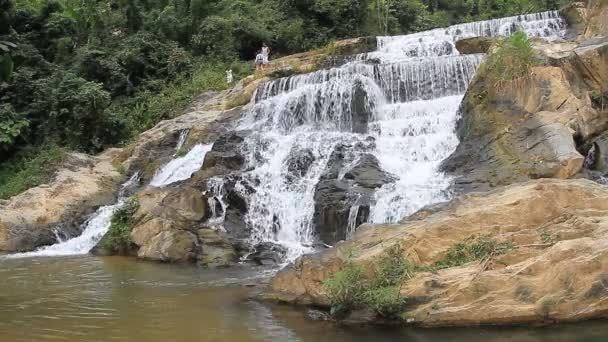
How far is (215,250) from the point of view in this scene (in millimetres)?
14031

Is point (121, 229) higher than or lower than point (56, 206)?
lower

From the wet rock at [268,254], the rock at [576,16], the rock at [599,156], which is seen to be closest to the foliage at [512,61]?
the rock at [599,156]

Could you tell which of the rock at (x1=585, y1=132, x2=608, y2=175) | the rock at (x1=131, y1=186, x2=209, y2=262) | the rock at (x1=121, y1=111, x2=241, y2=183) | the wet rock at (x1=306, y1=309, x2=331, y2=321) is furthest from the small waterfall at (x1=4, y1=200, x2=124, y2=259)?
the rock at (x1=585, y1=132, x2=608, y2=175)

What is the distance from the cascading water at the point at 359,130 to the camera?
47.8 ft

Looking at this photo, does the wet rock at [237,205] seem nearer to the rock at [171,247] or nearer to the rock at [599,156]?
the rock at [171,247]

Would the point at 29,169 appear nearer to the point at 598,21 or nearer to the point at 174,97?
the point at 174,97

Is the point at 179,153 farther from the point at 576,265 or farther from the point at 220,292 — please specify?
the point at 576,265

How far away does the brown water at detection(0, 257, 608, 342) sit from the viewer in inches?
294

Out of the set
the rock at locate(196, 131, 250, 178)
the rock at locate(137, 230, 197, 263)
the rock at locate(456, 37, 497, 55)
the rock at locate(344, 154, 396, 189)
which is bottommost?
the rock at locate(137, 230, 197, 263)

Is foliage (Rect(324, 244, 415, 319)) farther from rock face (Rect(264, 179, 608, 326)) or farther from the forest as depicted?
the forest

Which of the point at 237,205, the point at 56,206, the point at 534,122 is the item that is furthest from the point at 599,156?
the point at 56,206

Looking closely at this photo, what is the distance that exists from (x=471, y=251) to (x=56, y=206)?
12742 mm

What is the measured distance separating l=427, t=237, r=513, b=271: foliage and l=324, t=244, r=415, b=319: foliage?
1.71ft

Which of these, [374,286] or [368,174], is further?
[368,174]
